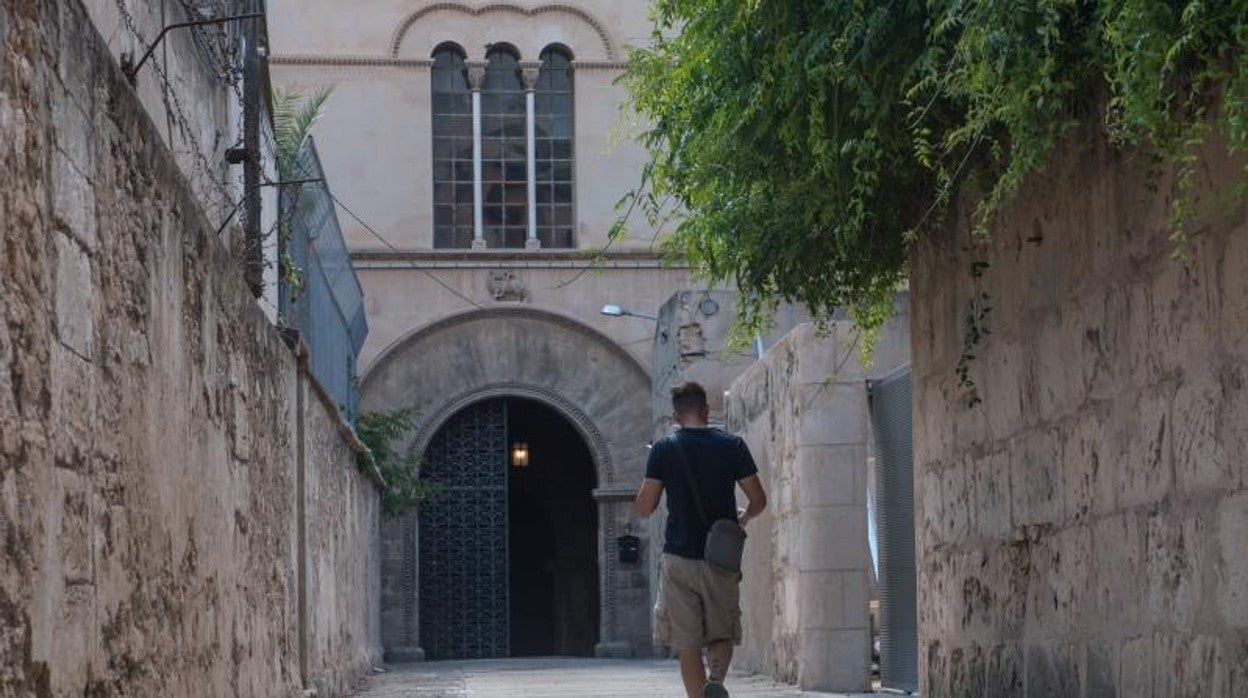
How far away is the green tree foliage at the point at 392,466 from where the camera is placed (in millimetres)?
28719

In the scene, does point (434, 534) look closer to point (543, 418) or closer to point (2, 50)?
point (543, 418)

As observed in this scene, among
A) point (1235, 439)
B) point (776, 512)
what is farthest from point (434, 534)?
point (1235, 439)

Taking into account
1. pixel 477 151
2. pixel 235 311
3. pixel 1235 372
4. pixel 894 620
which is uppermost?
pixel 477 151

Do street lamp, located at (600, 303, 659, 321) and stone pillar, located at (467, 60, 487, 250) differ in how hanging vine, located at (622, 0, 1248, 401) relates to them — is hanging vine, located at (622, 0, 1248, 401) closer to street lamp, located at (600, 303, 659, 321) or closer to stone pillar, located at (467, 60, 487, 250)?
street lamp, located at (600, 303, 659, 321)

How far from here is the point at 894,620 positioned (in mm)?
13562

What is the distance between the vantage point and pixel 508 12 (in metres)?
32.8

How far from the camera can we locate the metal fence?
1391cm

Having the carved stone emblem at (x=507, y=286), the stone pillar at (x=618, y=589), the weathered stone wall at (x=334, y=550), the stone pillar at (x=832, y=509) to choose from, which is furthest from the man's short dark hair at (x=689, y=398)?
the carved stone emblem at (x=507, y=286)

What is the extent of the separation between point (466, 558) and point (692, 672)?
22857 millimetres

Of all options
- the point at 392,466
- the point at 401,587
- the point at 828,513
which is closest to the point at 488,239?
the point at 392,466

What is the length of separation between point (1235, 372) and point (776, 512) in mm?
11097

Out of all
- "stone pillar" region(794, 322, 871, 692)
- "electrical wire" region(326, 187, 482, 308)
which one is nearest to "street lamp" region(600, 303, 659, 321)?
"electrical wire" region(326, 187, 482, 308)

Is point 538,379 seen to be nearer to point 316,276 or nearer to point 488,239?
point 488,239

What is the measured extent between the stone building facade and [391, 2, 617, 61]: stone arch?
0.03 m
